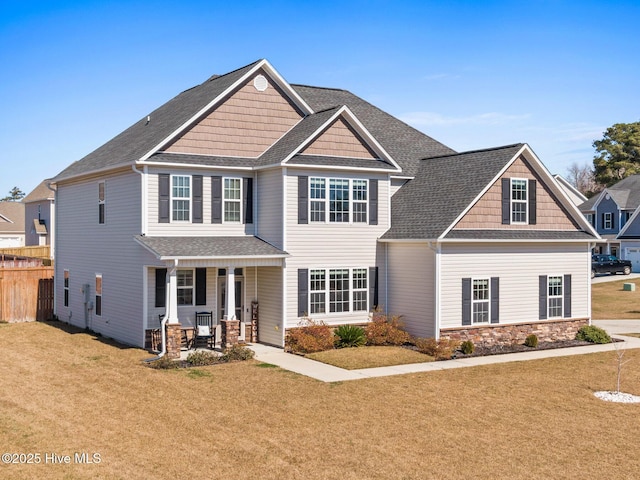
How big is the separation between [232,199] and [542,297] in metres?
11.9

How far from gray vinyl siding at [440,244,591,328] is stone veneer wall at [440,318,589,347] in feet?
0.82

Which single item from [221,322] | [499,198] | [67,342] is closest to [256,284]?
[221,322]

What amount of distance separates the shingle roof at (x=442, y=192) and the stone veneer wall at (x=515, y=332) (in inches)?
140

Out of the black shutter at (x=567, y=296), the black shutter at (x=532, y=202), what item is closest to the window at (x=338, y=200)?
the black shutter at (x=532, y=202)

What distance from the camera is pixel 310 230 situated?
2517 cm

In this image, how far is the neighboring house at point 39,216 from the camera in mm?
60531

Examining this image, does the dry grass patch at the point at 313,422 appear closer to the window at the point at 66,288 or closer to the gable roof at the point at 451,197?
the gable roof at the point at 451,197

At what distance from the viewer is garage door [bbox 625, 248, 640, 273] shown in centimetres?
6309

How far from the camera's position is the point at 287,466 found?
39.8ft

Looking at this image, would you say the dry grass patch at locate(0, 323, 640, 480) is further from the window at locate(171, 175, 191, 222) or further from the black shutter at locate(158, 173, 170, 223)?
the window at locate(171, 175, 191, 222)

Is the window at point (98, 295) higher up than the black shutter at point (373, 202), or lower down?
lower down

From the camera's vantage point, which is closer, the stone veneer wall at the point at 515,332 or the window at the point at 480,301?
the stone veneer wall at the point at 515,332

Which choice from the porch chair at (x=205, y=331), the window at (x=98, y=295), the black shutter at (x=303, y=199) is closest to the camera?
the porch chair at (x=205, y=331)

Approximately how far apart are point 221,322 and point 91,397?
7230 millimetres
